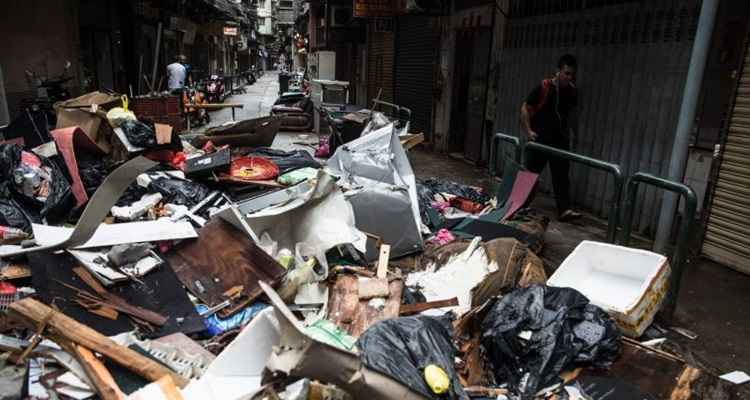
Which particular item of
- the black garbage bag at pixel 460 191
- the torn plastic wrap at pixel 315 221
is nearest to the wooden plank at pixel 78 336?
the torn plastic wrap at pixel 315 221

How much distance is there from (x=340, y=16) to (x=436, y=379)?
17682 mm

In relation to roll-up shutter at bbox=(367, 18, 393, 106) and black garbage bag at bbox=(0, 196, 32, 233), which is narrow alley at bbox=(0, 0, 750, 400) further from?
roll-up shutter at bbox=(367, 18, 393, 106)

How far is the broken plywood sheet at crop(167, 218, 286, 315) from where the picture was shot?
3490mm

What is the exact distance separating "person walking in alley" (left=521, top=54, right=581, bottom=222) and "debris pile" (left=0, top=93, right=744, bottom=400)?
896 mm

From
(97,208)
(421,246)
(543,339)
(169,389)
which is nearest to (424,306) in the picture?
(543,339)

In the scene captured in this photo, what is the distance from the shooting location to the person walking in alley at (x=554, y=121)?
226 inches

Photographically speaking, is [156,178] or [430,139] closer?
[156,178]

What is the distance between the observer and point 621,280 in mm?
3689

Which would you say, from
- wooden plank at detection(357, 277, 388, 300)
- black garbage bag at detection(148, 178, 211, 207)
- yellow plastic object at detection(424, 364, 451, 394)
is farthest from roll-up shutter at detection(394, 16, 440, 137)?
yellow plastic object at detection(424, 364, 451, 394)

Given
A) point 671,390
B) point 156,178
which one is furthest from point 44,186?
point 671,390

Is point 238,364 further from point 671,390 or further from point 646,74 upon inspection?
point 646,74

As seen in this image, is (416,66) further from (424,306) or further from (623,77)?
(424,306)

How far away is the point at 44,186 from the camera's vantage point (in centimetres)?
468

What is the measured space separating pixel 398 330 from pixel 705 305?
105 inches
